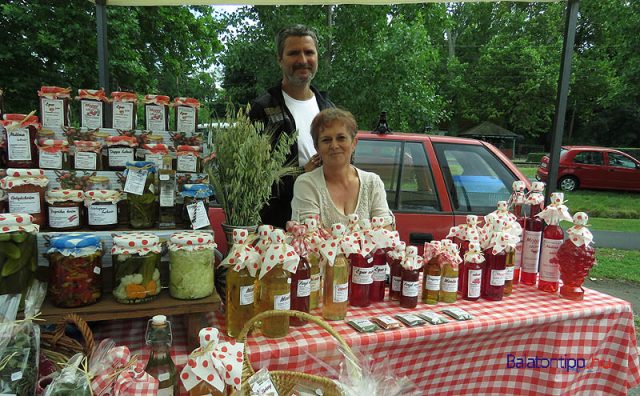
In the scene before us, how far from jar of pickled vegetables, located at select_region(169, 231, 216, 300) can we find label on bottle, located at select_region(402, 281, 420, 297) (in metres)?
0.78

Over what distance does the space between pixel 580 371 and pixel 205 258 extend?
1.62 m

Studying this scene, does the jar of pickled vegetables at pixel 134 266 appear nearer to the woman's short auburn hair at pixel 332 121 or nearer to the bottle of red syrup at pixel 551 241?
the woman's short auburn hair at pixel 332 121

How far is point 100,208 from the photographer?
139 cm

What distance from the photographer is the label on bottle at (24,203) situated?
132cm

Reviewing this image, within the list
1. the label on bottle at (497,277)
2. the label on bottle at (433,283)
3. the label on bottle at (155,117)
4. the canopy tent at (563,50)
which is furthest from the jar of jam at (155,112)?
the label on bottle at (497,277)

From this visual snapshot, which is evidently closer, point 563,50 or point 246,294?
point 246,294

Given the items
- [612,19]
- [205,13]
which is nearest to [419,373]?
[205,13]

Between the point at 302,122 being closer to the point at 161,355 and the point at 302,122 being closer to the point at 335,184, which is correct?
the point at 335,184

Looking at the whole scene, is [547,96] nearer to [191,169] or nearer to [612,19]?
[612,19]

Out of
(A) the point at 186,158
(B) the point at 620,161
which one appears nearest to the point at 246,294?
(A) the point at 186,158

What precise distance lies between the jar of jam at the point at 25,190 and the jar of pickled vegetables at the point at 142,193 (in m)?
0.26

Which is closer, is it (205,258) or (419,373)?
(205,258)

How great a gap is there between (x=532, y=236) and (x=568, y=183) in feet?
40.1

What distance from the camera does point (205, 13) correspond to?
983cm
